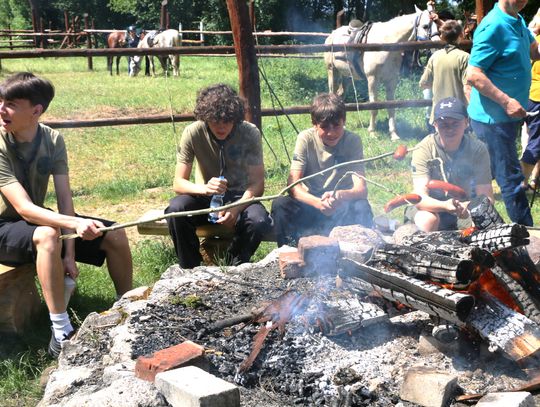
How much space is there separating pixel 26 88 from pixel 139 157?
5160 mm

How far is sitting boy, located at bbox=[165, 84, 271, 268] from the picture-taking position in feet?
14.2

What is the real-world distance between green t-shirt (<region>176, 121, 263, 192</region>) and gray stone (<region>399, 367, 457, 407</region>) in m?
2.26

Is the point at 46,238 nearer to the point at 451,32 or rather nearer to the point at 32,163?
the point at 32,163

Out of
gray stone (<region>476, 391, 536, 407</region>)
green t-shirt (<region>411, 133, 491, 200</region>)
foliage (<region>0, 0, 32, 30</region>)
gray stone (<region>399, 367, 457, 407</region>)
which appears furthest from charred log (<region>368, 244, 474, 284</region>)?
foliage (<region>0, 0, 32, 30</region>)

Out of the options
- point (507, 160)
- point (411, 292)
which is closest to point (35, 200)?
point (411, 292)

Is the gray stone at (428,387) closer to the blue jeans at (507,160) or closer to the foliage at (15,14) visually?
the blue jeans at (507,160)

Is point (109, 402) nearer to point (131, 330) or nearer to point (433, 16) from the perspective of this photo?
point (131, 330)

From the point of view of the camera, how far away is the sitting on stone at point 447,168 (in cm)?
403

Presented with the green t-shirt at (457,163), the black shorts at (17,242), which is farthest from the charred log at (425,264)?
the black shorts at (17,242)

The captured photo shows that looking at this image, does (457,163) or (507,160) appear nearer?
(457,163)

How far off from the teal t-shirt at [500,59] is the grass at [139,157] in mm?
1415

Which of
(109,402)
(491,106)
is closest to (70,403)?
(109,402)

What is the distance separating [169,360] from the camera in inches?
99.3

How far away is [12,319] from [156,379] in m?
1.83
